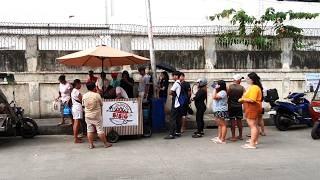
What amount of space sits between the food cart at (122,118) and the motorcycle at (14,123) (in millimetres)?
2122

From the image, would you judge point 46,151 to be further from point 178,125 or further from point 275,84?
point 275,84

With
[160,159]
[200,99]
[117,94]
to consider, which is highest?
[117,94]

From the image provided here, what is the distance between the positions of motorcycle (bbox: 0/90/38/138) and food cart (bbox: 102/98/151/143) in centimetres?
212

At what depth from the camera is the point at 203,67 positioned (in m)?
16.4

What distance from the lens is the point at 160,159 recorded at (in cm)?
981

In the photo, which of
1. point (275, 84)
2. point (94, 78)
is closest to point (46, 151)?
point (94, 78)

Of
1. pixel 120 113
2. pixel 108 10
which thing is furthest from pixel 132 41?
pixel 108 10

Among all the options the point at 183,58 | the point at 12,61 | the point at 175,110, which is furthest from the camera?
the point at 183,58

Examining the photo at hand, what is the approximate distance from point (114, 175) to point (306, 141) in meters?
5.54

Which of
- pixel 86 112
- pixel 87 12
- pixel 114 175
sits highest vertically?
pixel 87 12

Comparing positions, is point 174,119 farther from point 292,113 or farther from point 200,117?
point 292,113

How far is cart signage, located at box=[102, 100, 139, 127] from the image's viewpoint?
1195cm

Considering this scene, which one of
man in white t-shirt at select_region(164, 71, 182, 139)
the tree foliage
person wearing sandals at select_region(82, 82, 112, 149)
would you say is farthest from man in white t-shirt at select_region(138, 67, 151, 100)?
the tree foliage

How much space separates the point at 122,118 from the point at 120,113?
13 cm
